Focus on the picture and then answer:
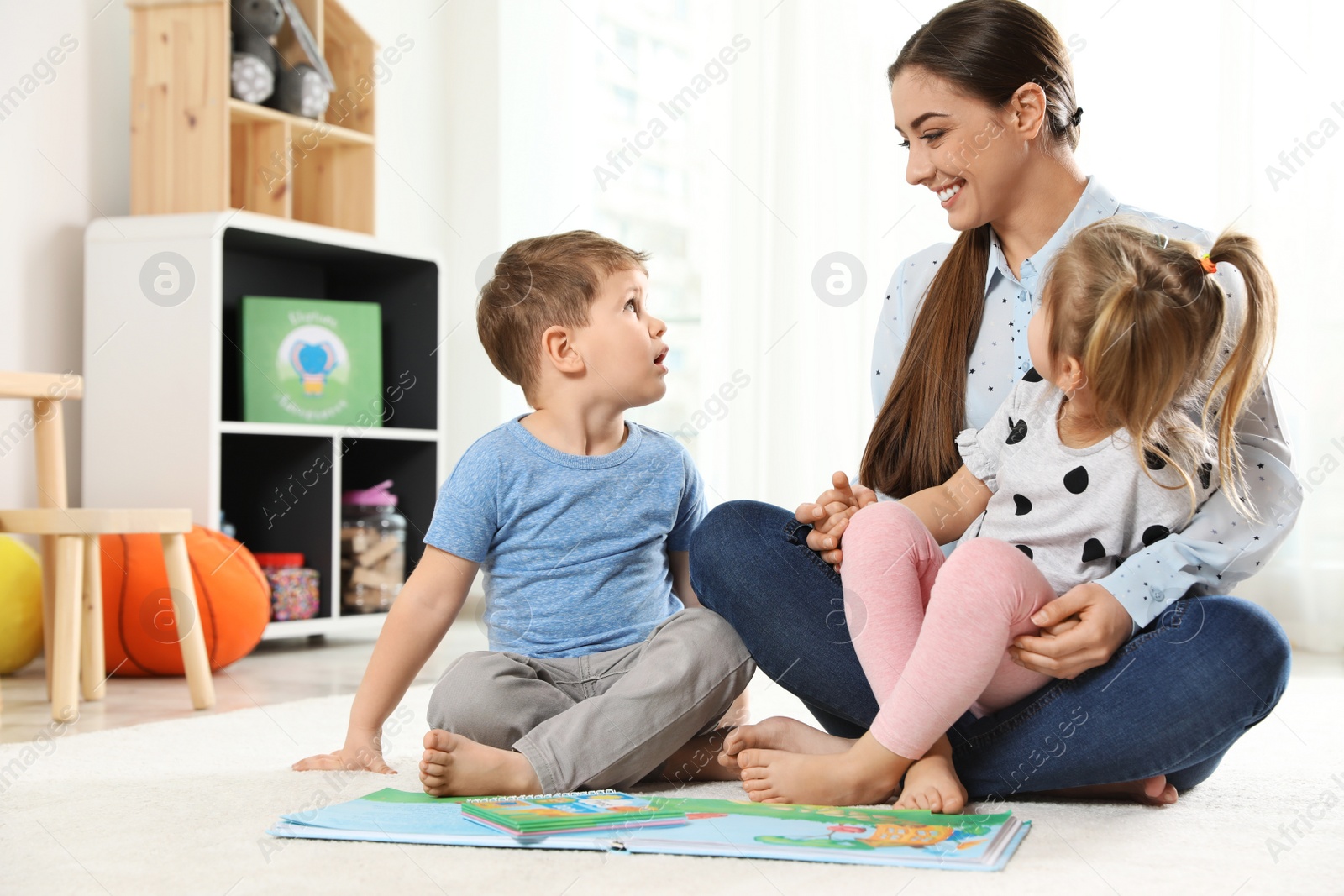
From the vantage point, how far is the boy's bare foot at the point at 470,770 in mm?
920

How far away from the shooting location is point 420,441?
260 centimetres

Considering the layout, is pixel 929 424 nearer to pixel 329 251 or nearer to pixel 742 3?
pixel 329 251

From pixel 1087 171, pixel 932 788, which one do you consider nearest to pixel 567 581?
pixel 932 788

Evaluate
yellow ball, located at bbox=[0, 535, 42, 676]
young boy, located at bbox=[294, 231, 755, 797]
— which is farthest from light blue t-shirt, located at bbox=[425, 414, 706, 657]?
yellow ball, located at bbox=[0, 535, 42, 676]

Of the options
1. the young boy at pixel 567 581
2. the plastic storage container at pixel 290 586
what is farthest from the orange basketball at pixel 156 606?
the young boy at pixel 567 581

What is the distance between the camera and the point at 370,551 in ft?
8.11

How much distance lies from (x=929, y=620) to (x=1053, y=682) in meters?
0.15

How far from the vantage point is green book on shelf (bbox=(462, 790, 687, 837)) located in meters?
0.85

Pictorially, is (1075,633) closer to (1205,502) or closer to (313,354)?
(1205,502)

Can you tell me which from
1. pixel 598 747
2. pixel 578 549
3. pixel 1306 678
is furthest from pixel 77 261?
pixel 1306 678

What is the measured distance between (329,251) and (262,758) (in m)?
1.50

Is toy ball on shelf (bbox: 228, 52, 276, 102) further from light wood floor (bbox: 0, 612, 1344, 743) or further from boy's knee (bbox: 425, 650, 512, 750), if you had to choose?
boy's knee (bbox: 425, 650, 512, 750)

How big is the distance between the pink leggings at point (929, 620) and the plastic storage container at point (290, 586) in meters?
1.55

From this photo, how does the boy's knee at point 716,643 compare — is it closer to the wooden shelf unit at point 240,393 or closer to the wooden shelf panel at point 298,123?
the wooden shelf unit at point 240,393
